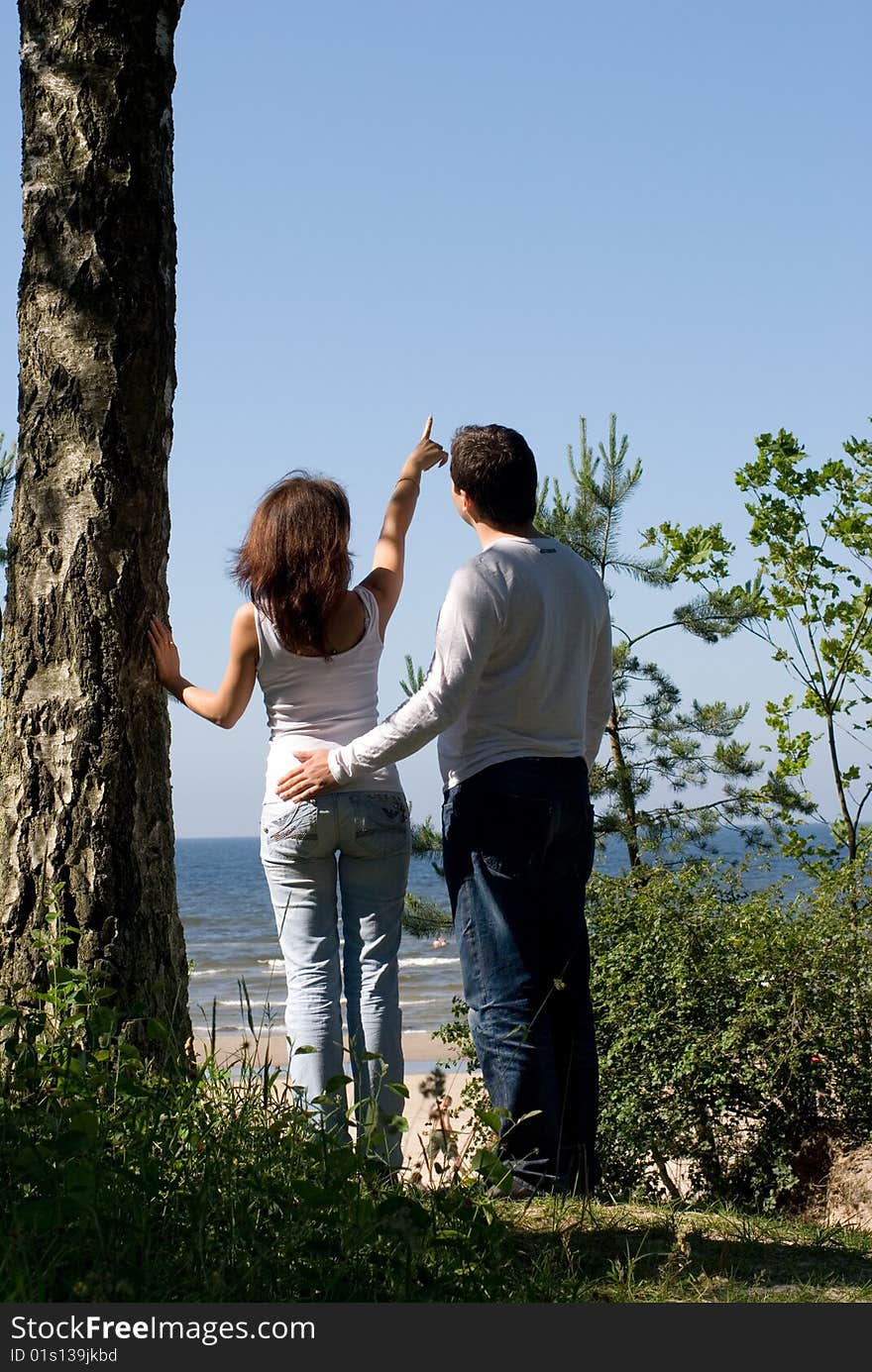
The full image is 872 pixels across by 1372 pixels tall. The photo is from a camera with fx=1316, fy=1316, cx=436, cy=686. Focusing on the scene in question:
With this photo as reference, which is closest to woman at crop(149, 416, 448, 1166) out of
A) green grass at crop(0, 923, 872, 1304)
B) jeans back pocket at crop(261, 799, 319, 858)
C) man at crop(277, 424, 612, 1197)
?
jeans back pocket at crop(261, 799, 319, 858)

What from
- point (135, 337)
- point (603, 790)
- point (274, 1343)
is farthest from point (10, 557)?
point (603, 790)

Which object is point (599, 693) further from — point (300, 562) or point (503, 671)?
point (300, 562)

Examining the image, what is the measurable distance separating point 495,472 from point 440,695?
696 mm

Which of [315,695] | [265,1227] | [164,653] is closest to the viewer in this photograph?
[265,1227]

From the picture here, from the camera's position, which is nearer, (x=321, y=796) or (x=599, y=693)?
(x=321, y=796)

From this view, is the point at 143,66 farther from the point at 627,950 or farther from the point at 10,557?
the point at 627,950

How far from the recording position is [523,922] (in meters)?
3.66

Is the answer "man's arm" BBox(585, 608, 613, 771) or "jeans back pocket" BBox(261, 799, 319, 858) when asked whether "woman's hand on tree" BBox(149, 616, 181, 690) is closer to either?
"jeans back pocket" BBox(261, 799, 319, 858)

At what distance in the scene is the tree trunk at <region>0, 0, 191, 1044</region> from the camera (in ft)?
12.3

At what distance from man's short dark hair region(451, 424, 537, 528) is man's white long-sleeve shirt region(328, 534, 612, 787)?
0.09 metres

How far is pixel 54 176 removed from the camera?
153 inches

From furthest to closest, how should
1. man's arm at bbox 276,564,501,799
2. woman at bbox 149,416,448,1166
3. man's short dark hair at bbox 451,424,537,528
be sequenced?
man's short dark hair at bbox 451,424,537,528, woman at bbox 149,416,448,1166, man's arm at bbox 276,564,501,799

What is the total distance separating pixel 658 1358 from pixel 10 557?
2.75 m

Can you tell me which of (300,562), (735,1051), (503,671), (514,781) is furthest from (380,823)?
(735,1051)
